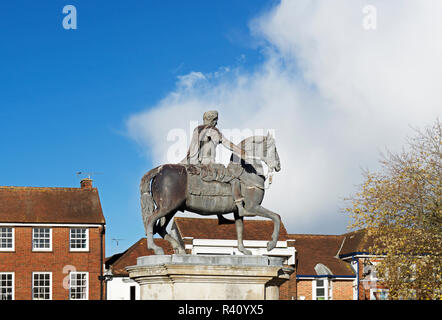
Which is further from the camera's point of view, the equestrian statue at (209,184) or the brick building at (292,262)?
the brick building at (292,262)

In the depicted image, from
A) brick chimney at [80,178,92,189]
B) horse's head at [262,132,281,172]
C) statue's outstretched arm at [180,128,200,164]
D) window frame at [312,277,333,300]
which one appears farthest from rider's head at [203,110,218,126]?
brick chimney at [80,178,92,189]

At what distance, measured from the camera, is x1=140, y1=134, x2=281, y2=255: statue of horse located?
9.63m

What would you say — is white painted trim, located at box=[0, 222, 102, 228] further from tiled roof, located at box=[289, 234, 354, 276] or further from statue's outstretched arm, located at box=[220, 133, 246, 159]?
statue's outstretched arm, located at box=[220, 133, 246, 159]

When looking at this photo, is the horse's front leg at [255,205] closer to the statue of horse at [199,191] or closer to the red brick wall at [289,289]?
the statue of horse at [199,191]

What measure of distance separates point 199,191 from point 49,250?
109 ft

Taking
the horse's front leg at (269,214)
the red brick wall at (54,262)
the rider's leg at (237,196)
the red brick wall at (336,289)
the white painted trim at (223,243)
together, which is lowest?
the red brick wall at (336,289)

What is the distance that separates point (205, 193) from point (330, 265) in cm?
3429

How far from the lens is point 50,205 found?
140ft

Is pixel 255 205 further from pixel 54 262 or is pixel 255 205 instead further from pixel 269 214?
pixel 54 262

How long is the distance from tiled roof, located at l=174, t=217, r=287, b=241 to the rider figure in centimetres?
3056

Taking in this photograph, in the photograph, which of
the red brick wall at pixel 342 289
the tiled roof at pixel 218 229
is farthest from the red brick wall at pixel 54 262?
the red brick wall at pixel 342 289

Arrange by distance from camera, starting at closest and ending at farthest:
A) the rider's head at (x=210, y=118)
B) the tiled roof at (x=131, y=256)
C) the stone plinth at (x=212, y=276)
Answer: the stone plinth at (x=212, y=276) < the rider's head at (x=210, y=118) < the tiled roof at (x=131, y=256)

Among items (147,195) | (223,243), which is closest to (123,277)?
(223,243)

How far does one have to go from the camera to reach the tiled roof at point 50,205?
41.3m
